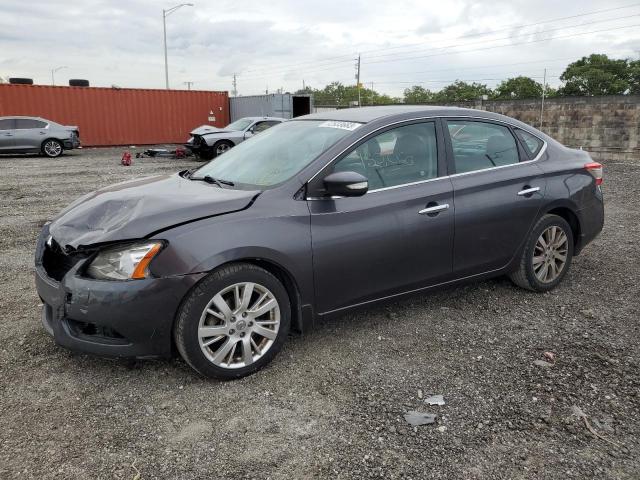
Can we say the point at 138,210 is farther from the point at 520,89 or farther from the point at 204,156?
the point at 520,89

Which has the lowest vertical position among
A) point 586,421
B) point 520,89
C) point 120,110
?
point 586,421

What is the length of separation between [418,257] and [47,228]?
8.28 ft

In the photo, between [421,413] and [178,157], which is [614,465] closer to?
[421,413]

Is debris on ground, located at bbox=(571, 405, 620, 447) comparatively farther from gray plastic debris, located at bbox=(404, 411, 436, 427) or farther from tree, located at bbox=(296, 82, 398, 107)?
tree, located at bbox=(296, 82, 398, 107)

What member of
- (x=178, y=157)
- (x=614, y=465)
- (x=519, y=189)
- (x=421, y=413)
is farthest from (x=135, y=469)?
(x=178, y=157)

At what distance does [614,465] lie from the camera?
8.22 ft

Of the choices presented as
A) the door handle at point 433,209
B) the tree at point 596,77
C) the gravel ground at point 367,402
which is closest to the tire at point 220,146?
the gravel ground at point 367,402

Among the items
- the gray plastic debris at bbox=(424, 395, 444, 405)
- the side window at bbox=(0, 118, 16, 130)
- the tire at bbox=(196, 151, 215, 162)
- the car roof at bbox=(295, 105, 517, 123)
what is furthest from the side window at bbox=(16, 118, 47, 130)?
the gray plastic debris at bbox=(424, 395, 444, 405)

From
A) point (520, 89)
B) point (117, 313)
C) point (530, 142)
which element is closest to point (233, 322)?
point (117, 313)

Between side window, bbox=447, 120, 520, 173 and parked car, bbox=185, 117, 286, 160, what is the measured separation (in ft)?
44.4

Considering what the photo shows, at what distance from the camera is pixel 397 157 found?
3.83m

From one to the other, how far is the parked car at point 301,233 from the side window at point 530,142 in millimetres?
20

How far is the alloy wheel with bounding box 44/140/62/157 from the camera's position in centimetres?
1864

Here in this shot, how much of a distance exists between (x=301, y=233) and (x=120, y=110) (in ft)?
82.8
